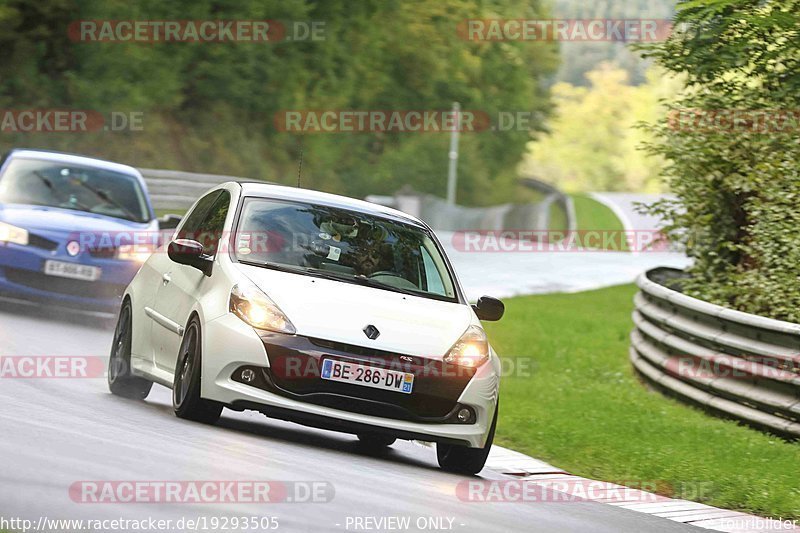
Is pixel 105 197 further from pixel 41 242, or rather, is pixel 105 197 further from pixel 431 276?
pixel 431 276

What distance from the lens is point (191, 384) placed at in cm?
878

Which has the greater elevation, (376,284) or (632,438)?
(376,284)

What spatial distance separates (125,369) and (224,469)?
3637 millimetres

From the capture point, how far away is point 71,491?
608 cm

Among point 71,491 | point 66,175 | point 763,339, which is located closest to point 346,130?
point 66,175

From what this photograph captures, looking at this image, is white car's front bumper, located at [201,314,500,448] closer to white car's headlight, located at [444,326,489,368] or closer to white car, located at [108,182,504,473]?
white car, located at [108,182,504,473]

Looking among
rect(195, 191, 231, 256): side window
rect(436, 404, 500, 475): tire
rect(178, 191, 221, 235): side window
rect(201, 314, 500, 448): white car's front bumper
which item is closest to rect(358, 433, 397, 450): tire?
rect(436, 404, 500, 475): tire

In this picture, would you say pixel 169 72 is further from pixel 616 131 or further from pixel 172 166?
pixel 616 131

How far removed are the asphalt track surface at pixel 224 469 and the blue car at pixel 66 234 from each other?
4.22m

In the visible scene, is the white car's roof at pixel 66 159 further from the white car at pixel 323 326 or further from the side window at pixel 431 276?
the side window at pixel 431 276

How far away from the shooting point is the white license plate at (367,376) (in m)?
8.51

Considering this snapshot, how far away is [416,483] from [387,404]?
27.9 inches

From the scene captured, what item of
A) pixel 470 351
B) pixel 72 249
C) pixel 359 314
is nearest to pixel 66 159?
pixel 72 249

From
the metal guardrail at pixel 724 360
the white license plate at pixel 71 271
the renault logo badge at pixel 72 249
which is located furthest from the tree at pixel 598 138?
the renault logo badge at pixel 72 249
